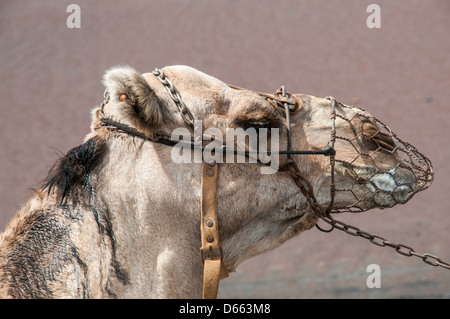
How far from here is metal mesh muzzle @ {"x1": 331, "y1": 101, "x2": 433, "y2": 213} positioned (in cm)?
259

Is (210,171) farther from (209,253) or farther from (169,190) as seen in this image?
(209,253)

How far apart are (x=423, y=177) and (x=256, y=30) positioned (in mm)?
5130

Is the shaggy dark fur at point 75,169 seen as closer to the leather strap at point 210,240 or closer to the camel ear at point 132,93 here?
the camel ear at point 132,93

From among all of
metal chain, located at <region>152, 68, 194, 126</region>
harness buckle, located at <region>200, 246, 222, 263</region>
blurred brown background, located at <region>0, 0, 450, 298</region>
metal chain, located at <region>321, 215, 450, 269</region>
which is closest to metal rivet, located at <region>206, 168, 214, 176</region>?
metal chain, located at <region>152, 68, 194, 126</region>

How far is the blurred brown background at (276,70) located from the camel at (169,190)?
4524mm

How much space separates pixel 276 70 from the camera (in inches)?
292

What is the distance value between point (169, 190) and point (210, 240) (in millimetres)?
288

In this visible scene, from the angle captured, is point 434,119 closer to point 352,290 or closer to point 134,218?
point 352,290

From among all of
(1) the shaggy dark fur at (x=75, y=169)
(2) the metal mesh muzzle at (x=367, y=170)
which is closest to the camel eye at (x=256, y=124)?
(2) the metal mesh muzzle at (x=367, y=170)

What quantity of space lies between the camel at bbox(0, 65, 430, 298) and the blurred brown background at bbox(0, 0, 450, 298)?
4.52 metres

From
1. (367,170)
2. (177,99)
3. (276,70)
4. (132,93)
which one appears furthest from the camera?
(276,70)

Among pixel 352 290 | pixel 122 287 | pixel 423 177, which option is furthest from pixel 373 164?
pixel 352 290

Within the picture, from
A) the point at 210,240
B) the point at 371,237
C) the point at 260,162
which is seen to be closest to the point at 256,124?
the point at 260,162

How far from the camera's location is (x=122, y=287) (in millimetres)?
2279
